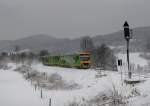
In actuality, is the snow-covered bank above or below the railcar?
below

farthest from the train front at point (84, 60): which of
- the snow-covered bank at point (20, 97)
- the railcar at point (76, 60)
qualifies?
the snow-covered bank at point (20, 97)

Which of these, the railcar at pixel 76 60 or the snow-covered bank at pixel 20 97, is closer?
the snow-covered bank at pixel 20 97

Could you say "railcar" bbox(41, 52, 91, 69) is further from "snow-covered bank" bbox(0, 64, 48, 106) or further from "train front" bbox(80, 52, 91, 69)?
"snow-covered bank" bbox(0, 64, 48, 106)

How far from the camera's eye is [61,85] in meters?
41.2

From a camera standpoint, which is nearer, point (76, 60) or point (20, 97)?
point (20, 97)

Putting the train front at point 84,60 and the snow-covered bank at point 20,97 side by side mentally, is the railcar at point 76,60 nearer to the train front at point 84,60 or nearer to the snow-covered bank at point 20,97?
the train front at point 84,60

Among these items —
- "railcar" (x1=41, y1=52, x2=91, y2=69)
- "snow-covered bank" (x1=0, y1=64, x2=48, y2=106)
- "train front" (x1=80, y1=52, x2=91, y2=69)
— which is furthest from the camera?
"railcar" (x1=41, y1=52, x2=91, y2=69)

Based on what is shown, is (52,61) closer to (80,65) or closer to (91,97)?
(80,65)

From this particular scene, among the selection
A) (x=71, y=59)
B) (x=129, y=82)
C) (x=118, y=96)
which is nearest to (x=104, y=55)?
(x=71, y=59)

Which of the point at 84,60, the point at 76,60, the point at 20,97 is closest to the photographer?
the point at 20,97

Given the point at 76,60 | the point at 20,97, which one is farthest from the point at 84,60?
the point at 20,97

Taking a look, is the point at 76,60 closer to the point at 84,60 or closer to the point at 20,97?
the point at 84,60

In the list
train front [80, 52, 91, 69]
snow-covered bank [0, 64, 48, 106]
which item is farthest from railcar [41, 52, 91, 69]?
snow-covered bank [0, 64, 48, 106]

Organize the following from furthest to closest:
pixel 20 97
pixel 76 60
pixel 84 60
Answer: pixel 76 60 < pixel 84 60 < pixel 20 97
